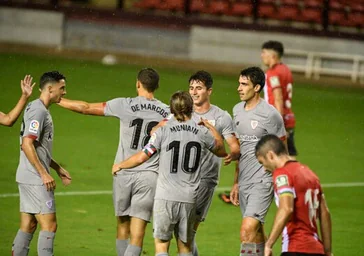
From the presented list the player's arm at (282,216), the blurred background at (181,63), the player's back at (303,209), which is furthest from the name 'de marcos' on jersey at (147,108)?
the blurred background at (181,63)

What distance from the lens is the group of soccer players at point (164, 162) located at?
9633mm

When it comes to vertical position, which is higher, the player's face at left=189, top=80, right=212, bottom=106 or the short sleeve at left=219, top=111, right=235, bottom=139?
the player's face at left=189, top=80, right=212, bottom=106

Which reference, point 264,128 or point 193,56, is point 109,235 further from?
point 193,56

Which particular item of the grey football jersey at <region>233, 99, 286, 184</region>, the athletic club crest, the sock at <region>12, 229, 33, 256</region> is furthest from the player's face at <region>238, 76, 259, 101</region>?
the sock at <region>12, 229, 33, 256</region>

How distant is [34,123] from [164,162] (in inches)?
56.6

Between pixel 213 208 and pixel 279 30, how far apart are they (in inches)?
706

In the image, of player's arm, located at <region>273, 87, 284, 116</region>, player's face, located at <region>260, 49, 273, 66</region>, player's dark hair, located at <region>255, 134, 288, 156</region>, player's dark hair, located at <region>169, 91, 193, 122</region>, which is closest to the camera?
player's dark hair, located at <region>255, 134, 288, 156</region>

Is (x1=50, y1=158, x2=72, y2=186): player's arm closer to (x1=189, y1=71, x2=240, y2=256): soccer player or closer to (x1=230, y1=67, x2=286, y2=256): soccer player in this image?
(x1=189, y1=71, x2=240, y2=256): soccer player

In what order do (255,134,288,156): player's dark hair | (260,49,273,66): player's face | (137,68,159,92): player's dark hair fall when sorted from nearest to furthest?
(255,134,288,156): player's dark hair < (137,68,159,92): player's dark hair < (260,49,273,66): player's face

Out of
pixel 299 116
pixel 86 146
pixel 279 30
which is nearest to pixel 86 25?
pixel 279 30

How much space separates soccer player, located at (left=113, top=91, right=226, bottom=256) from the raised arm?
1.66 m

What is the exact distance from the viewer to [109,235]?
492 inches

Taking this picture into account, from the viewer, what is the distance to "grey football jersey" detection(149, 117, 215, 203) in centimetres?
959

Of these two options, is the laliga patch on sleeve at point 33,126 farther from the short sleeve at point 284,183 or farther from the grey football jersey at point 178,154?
the short sleeve at point 284,183
